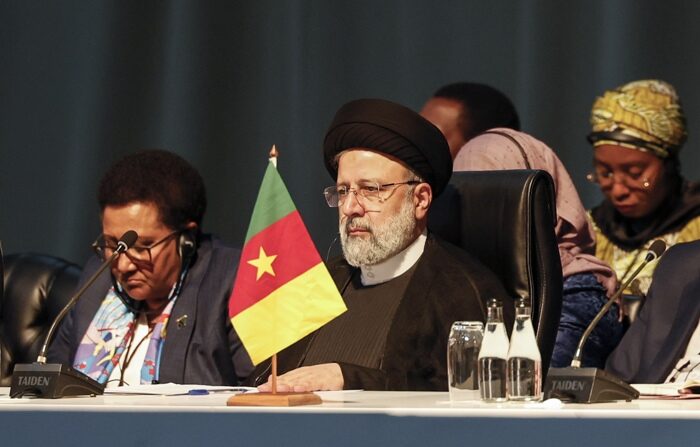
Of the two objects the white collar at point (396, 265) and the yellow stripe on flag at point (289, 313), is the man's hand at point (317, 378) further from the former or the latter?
the white collar at point (396, 265)

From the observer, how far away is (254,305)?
2293mm

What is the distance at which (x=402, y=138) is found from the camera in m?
3.26

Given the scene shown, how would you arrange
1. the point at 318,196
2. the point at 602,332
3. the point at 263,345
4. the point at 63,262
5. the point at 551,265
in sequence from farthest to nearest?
the point at 318,196 → the point at 63,262 → the point at 602,332 → the point at 551,265 → the point at 263,345

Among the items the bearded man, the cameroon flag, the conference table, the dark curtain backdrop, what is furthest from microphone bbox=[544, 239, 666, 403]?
the dark curtain backdrop

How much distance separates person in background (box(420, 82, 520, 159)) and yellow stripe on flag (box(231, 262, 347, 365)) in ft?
7.21

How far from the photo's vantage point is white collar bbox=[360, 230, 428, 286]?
3.35m

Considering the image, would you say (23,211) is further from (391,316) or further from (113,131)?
(391,316)

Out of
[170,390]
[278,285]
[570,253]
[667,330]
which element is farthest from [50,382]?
[570,253]

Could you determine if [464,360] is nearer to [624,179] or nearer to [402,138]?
[402,138]

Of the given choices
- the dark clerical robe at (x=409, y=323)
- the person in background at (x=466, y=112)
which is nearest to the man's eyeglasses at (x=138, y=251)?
the dark clerical robe at (x=409, y=323)

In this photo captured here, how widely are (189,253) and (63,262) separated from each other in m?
0.80

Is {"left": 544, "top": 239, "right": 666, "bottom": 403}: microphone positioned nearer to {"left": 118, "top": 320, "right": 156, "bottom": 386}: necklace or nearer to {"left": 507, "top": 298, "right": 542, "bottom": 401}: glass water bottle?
{"left": 507, "top": 298, "right": 542, "bottom": 401}: glass water bottle

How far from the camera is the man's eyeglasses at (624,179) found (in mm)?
4332

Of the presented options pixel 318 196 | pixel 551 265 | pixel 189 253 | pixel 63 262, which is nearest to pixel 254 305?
pixel 551 265
